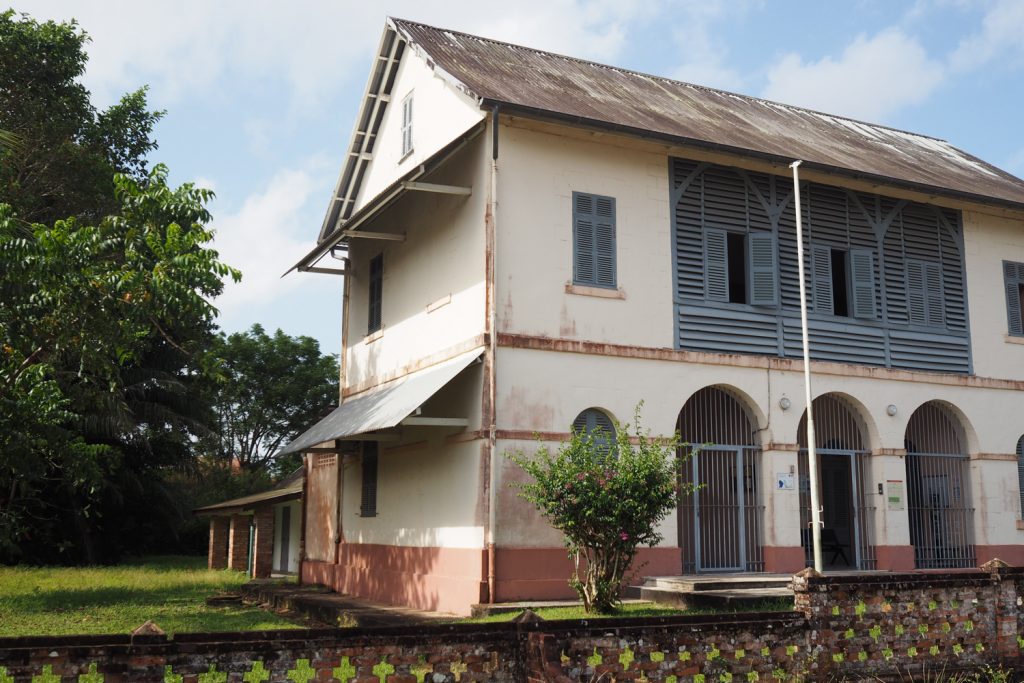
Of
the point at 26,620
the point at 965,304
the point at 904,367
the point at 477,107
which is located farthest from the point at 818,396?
the point at 26,620

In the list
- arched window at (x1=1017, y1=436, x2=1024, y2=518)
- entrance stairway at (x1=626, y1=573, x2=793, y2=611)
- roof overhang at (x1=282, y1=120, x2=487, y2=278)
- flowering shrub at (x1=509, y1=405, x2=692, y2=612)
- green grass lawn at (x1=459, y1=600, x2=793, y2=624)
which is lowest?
green grass lawn at (x1=459, y1=600, x2=793, y2=624)

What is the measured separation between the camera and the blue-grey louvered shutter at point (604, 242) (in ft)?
47.7

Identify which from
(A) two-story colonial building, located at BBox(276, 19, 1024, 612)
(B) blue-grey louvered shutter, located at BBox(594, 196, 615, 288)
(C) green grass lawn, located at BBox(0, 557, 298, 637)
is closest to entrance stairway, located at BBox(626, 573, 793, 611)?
(A) two-story colonial building, located at BBox(276, 19, 1024, 612)

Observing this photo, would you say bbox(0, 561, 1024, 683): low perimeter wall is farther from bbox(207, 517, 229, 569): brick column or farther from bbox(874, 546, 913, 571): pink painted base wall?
bbox(207, 517, 229, 569): brick column

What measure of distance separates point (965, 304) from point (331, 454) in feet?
39.2

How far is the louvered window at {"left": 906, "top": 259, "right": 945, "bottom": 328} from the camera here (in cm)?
1695

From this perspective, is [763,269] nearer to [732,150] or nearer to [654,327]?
A: [732,150]

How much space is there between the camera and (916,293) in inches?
671

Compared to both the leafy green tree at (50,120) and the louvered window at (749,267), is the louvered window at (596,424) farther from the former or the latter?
the leafy green tree at (50,120)

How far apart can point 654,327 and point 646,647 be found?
834 cm

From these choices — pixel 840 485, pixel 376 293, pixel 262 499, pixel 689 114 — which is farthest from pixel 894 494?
pixel 262 499

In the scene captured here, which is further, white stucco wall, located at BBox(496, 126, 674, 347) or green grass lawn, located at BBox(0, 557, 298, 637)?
green grass lawn, located at BBox(0, 557, 298, 637)

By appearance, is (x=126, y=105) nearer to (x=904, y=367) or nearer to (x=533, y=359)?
(x=533, y=359)

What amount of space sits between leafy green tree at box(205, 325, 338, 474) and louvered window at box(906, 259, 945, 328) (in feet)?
104
